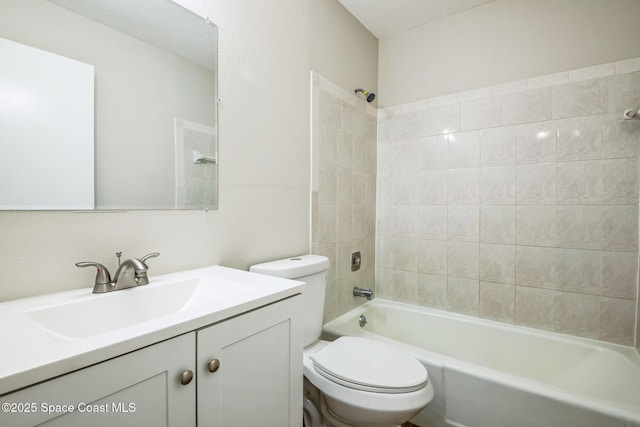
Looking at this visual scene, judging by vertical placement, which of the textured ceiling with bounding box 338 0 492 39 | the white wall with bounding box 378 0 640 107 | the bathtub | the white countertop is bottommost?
the bathtub

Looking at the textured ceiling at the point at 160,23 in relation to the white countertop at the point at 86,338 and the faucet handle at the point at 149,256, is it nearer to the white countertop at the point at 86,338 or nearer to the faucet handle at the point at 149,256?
the faucet handle at the point at 149,256

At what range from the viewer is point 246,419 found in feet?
2.58

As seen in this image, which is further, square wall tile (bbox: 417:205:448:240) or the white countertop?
square wall tile (bbox: 417:205:448:240)

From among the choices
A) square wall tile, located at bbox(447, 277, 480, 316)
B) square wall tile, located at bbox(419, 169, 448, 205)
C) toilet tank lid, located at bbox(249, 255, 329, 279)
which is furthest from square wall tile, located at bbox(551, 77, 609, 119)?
toilet tank lid, located at bbox(249, 255, 329, 279)

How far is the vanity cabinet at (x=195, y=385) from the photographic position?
0.48 m

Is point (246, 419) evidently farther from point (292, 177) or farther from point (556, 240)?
point (556, 240)

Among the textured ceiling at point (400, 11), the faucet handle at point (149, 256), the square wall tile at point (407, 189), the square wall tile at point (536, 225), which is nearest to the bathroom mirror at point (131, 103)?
the faucet handle at point (149, 256)

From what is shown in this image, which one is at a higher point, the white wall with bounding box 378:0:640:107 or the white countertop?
the white wall with bounding box 378:0:640:107

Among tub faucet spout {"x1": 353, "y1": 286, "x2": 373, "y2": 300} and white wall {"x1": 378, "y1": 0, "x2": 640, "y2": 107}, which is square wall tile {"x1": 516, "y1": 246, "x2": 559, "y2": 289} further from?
white wall {"x1": 378, "y1": 0, "x2": 640, "y2": 107}

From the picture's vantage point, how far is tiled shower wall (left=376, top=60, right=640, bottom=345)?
5.23 ft

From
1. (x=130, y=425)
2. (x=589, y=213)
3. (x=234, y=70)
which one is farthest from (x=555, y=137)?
(x=130, y=425)

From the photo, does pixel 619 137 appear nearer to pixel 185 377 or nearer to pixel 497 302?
pixel 497 302

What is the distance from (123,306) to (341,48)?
1.89 meters

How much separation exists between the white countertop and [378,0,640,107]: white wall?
190 cm
